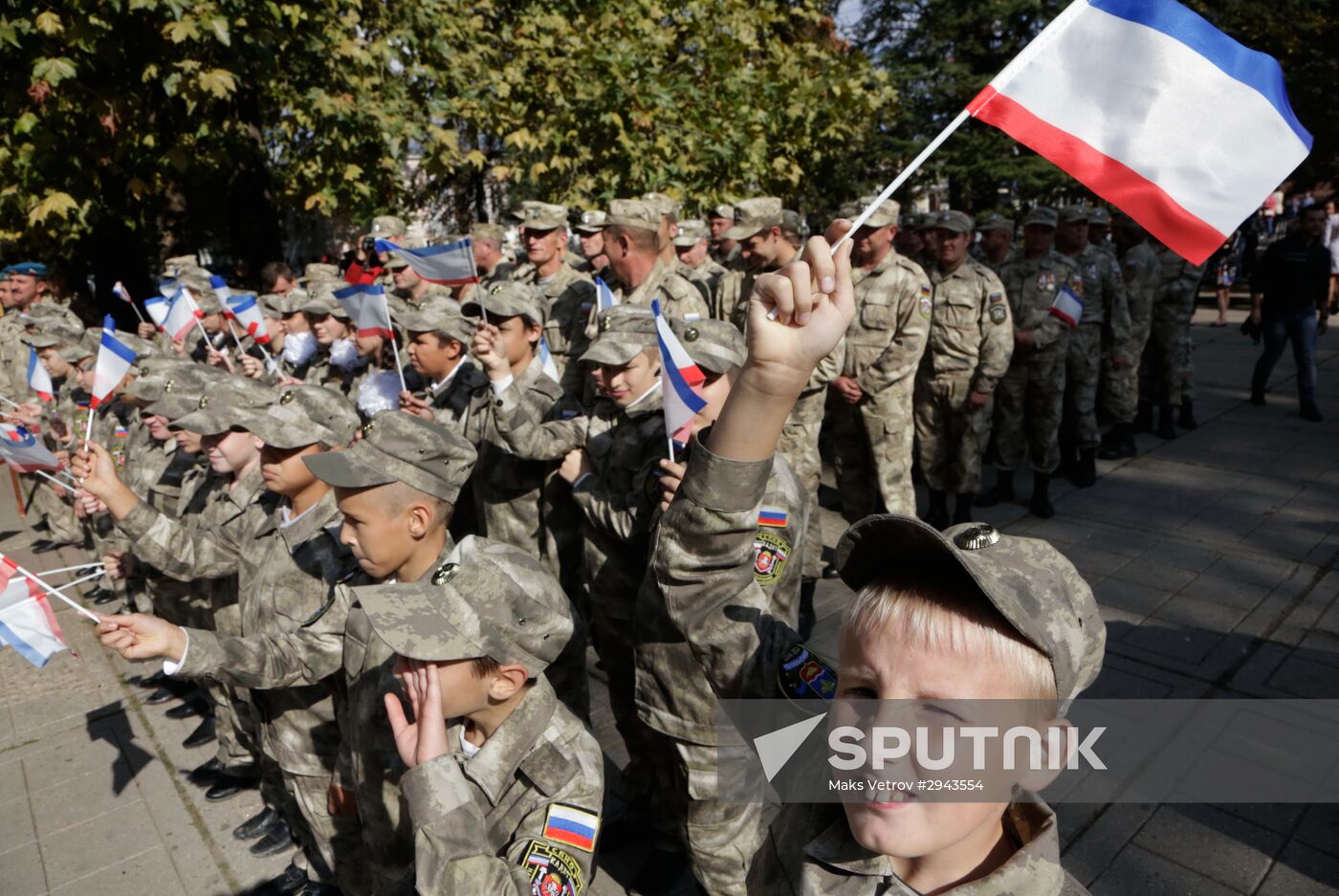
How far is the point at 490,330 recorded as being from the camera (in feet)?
13.9

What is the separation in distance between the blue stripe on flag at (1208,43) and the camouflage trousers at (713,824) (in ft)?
7.41

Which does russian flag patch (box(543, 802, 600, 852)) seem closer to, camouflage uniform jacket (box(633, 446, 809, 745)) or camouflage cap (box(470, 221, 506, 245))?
camouflage uniform jacket (box(633, 446, 809, 745))

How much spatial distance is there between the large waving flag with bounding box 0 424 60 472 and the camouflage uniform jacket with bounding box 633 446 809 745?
3.23 meters

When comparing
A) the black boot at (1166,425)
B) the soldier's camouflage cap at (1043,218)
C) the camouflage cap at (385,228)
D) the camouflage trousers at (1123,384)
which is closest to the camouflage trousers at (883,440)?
the soldier's camouflage cap at (1043,218)

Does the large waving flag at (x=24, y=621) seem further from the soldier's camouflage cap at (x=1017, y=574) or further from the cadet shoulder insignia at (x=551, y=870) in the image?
the soldier's camouflage cap at (x=1017, y=574)

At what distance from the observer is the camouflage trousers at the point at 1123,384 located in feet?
27.9

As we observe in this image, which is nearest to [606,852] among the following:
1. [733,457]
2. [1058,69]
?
[733,457]

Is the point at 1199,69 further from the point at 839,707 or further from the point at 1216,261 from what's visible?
the point at 1216,261

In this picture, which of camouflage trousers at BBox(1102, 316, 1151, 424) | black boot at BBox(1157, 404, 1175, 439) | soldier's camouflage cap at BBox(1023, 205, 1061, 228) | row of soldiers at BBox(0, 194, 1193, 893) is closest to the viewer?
row of soldiers at BBox(0, 194, 1193, 893)

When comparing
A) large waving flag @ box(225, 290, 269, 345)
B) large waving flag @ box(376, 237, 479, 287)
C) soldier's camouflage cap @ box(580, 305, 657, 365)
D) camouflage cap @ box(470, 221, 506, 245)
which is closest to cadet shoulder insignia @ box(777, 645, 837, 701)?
soldier's camouflage cap @ box(580, 305, 657, 365)

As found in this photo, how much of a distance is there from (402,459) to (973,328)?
5161 millimetres

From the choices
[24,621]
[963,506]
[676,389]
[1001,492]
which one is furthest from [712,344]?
[1001,492]

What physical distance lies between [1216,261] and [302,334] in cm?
1527

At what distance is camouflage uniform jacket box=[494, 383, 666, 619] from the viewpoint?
348 cm
